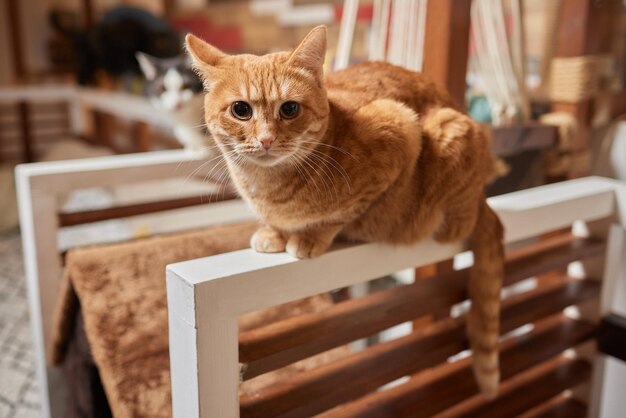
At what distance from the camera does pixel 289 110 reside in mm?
682

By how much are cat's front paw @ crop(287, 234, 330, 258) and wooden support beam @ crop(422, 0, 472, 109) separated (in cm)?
40

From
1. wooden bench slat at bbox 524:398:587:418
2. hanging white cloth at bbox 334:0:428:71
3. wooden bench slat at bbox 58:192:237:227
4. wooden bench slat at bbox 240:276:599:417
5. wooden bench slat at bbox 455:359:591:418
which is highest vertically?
hanging white cloth at bbox 334:0:428:71

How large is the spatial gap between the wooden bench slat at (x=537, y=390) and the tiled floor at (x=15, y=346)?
1.16m

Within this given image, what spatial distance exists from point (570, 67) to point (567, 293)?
0.52 metres

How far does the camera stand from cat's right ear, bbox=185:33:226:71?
66 centimetres

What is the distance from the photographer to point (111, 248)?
1087 mm

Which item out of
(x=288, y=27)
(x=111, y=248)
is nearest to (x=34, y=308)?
(x=111, y=248)

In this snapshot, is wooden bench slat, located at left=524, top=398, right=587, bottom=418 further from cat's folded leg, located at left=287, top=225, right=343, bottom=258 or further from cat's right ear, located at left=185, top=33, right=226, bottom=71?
cat's right ear, located at left=185, top=33, right=226, bottom=71

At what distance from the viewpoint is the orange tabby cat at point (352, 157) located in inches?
26.5

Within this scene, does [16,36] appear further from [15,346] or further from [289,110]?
[289,110]

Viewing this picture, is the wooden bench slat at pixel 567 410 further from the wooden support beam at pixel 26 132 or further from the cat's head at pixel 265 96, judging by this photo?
the wooden support beam at pixel 26 132

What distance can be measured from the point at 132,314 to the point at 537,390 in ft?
2.45

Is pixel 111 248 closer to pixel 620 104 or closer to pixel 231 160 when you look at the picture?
pixel 231 160

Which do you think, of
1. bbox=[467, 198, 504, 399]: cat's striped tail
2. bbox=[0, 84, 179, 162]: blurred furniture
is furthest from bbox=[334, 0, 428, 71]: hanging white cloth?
bbox=[0, 84, 179, 162]: blurred furniture
